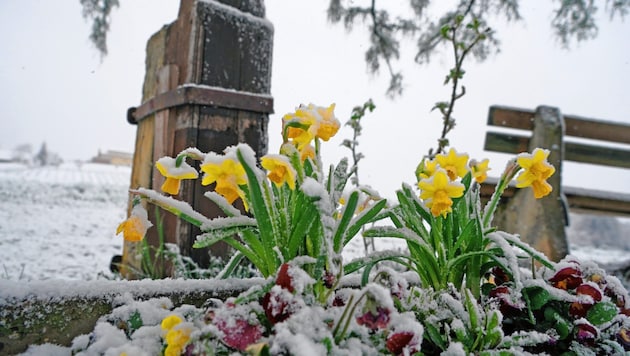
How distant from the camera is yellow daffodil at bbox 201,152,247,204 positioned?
558mm

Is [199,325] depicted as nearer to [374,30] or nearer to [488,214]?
[488,214]

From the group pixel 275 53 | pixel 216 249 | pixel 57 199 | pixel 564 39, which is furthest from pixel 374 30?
pixel 57 199

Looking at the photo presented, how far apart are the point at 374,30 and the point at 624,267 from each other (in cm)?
305

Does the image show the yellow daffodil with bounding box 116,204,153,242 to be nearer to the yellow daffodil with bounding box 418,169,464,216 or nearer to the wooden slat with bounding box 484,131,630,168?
the yellow daffodil with bounding box 418,169,464,216

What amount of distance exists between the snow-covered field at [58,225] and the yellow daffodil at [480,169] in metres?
1.70

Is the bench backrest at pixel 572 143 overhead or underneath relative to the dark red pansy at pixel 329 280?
overhead

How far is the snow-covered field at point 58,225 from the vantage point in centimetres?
270

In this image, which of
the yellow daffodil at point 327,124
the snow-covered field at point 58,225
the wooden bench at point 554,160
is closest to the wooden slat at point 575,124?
the wooden bench at point 554,160

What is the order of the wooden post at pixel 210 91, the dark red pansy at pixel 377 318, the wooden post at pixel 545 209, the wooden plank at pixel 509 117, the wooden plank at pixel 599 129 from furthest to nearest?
the wooden plank at pixel 599 129 → the wooden plank at pixel 509 117 → the wooden post at pixel 545 209 → the wooden post at pixel 210 91 → the dark red pansy at pixel 377 318

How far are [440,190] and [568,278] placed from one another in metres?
0.30

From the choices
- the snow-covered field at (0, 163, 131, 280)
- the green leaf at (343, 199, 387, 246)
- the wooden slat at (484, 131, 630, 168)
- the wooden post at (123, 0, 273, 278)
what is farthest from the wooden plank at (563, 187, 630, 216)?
the snow-covered field at (0, 163, 131, 280)

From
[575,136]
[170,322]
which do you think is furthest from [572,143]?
[170,322]

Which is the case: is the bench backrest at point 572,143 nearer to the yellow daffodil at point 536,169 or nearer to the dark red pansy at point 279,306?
the yellow daffodil at point 536,169

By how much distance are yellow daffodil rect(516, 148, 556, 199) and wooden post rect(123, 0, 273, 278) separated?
1.14 meters
